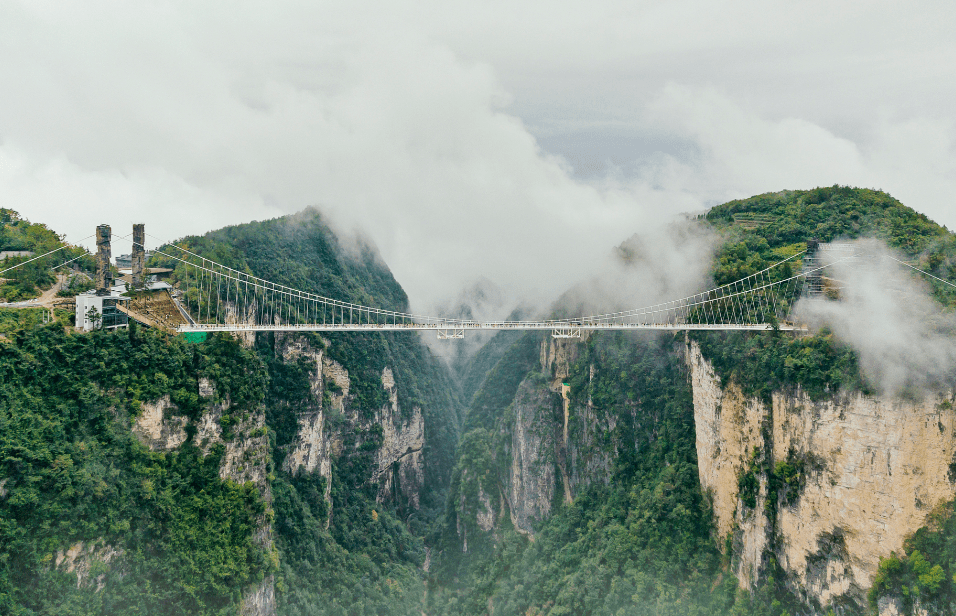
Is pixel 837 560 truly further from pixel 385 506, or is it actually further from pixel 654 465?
pixel 385 506

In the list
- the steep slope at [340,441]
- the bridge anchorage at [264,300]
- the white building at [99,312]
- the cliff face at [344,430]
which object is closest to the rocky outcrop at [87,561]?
the white building at [99,312]

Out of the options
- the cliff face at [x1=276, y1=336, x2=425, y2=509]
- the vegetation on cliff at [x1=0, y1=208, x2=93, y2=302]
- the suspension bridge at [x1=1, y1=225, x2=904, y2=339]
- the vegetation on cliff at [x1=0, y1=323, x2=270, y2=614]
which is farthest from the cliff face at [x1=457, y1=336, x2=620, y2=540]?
the vegetation on cliff at [x1=0, y1=208, x2=93, y2=302]

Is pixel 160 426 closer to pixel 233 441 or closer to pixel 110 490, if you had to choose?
pixel 110 490

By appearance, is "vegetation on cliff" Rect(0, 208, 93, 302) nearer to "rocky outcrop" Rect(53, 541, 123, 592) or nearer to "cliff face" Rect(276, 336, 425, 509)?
"rocky outcrop" Rect(53, 541, 123, 592)

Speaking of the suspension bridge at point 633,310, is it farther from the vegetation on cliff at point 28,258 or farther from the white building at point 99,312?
the vegetation on cliff at point 28,258

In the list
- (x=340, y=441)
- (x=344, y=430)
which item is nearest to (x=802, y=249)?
(x=344, y=430)

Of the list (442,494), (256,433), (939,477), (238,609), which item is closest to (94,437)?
(256,433)
